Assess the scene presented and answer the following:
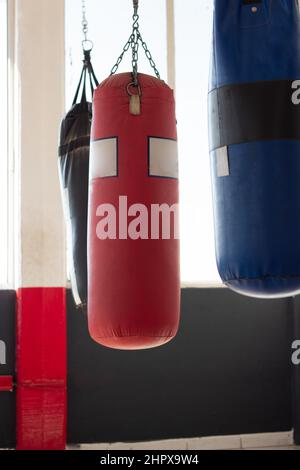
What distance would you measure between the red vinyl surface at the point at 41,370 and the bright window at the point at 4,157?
13.2 inches

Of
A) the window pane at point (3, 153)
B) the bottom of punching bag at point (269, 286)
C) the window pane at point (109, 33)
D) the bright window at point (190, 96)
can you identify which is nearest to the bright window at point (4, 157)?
the window pane at point (3, 153)

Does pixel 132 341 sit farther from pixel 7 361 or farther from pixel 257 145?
pixel 7 361

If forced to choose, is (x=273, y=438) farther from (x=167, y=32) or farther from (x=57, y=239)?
(x=167, y=32)

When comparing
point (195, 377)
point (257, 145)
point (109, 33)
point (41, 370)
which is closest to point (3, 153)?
point (109, 33)

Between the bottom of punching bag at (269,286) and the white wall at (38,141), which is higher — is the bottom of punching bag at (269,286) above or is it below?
below

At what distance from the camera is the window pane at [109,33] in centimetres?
520

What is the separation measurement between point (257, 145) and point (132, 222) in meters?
0.57

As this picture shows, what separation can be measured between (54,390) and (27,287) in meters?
0.71

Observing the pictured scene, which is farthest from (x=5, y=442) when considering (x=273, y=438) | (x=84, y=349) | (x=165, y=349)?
(x=273, y=438)

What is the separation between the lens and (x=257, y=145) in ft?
8.73

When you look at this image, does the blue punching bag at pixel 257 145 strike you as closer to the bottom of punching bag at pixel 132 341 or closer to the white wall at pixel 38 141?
the bottom of punching bag at pixel 132 341

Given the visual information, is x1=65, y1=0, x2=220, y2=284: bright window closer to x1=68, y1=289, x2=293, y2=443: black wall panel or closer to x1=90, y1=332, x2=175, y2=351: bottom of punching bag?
x1=68, y1=289, x2=293, y2=443: black wall panel
